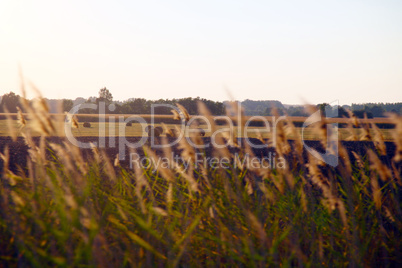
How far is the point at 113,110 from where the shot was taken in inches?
2574

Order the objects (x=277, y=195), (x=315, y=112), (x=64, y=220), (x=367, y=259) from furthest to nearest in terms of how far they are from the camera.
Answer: (x=277, y=195) → (x=367, y=259) → (x=315, y=112) → (x=64, y=220)

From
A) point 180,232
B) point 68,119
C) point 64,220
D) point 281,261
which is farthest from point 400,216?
point 68,119

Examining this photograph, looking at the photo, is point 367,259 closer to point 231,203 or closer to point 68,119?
point 231,203

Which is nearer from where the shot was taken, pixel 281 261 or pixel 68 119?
pixel 281 261

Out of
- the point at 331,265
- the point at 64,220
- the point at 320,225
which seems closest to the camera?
the point at 64,220

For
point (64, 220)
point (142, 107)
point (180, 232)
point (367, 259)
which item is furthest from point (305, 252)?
point (142, 107)

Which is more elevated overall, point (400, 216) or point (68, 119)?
point (68, 119)

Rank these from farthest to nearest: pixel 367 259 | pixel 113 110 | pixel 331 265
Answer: pixel 113 110 < pixel 331 265 < pixel 367 259

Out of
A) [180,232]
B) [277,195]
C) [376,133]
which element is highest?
[376,133]

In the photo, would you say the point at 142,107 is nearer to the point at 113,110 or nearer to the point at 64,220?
the point at 113,110

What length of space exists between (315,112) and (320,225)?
52.8 inches

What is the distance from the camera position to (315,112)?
2.21 meters

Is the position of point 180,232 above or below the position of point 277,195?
below

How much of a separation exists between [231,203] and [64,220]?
138cm
